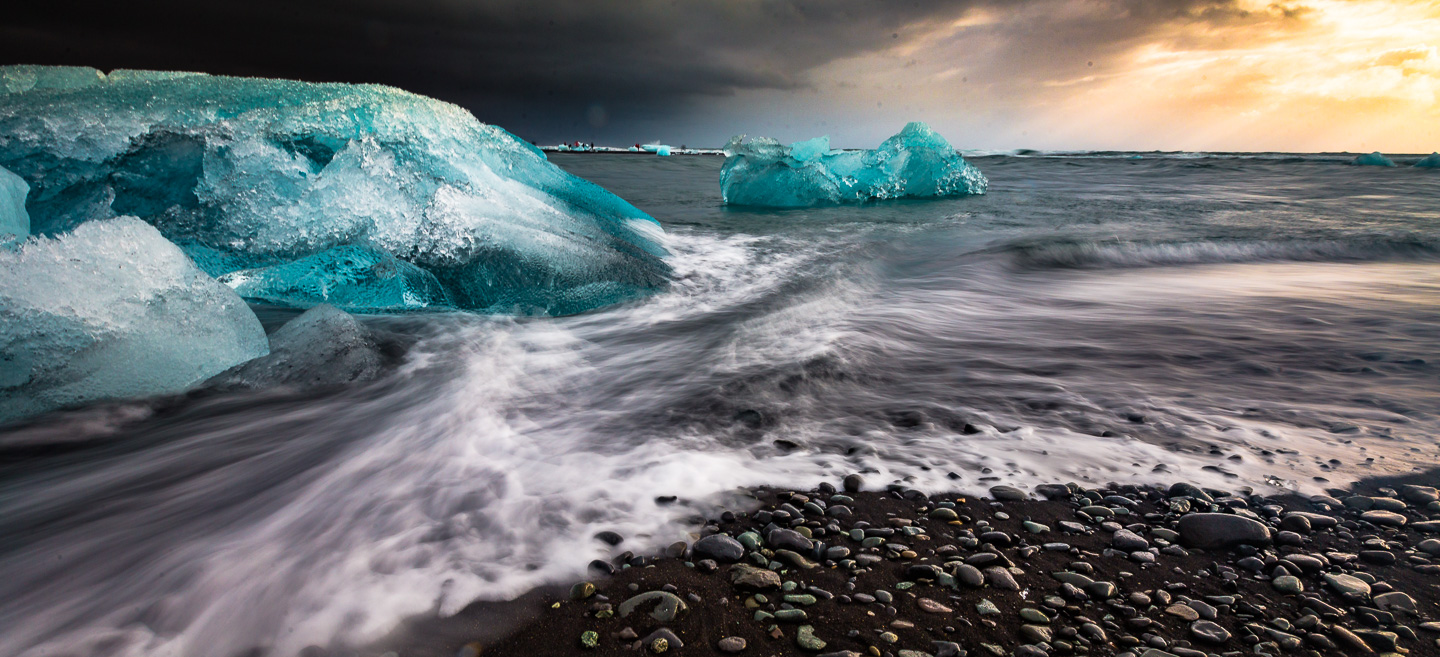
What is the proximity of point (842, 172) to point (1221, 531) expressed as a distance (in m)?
12.4

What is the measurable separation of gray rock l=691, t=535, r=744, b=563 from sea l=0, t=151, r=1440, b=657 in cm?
10

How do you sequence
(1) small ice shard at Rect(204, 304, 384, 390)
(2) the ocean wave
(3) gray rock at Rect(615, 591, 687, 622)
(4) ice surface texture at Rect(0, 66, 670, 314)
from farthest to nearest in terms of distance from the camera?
1. (2) the ocean wave
2. (4) ice surface texture at Rect(0, 66, 670, 314)
3. (1) small ice shard at Rect(204, 304, 384, 390)
4. (3) gray rock at Rect(615, 591, 687, 622)

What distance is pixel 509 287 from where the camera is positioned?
4.28 meters

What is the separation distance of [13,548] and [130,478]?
43 cm

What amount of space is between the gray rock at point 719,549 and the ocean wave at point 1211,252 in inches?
220

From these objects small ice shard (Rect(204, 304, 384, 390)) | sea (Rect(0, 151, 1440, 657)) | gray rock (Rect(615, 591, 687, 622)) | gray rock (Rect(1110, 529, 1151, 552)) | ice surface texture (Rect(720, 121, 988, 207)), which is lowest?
gray rock (Rect(1110, 529, 1151, 552))

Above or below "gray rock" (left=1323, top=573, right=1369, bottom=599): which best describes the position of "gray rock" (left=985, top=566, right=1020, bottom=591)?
above

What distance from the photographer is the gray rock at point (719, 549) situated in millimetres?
1554

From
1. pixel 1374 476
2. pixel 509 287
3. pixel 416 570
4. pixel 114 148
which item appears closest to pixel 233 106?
pixel 114 148

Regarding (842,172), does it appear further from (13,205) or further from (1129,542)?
(1129,542)

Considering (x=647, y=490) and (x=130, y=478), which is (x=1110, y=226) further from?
(x=130, y=478)

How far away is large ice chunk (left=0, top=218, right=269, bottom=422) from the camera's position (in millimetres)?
2297

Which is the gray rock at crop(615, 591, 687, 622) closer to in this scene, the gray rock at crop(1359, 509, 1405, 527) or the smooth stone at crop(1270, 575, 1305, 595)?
the smooth stone at crop(1270, 575, 1305, 595)

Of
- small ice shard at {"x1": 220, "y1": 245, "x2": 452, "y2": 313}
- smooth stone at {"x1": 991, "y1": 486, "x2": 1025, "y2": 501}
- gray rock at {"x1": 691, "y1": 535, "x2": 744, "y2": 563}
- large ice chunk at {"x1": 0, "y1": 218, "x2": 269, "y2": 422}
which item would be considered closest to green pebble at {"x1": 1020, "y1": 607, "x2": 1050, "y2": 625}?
smooth stone at {"x1": 991, "y1": 486, "x2": 1025, "y2": 501}
